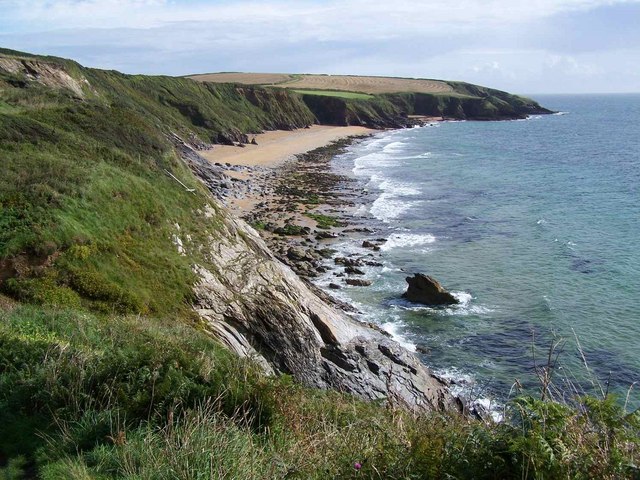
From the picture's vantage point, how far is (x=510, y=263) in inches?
1457

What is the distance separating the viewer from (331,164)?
7875 cm

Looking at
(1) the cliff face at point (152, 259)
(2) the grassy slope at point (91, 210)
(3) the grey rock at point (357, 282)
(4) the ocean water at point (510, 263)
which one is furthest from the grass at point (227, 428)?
A: (3) the grey rock at point (357, 282)

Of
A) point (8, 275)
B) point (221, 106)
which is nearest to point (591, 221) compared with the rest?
point (8, 275)

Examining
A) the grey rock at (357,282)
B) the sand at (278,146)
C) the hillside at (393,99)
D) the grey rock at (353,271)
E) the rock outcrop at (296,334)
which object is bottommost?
the grey rock at (357,282)

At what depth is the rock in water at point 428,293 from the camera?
30.5 m

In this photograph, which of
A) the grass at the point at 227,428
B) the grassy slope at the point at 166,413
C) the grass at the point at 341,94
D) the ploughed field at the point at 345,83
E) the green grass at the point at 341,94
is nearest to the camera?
the grass at the point at 227,428

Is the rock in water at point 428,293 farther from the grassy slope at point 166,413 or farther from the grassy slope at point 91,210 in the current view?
the grassy slope at point 166,413

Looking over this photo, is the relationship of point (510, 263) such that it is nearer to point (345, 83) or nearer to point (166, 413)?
point (166, 413)

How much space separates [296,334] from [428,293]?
13.5 metres

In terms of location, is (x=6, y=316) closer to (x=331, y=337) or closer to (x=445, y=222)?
(x=331, y=337)

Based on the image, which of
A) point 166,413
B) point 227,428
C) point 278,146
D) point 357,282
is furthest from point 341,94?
point 227,428

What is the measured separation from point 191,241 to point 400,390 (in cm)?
940

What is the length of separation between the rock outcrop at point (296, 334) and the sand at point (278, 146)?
54.1 m

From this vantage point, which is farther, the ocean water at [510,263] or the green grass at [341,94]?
the green grass at [341,94]
